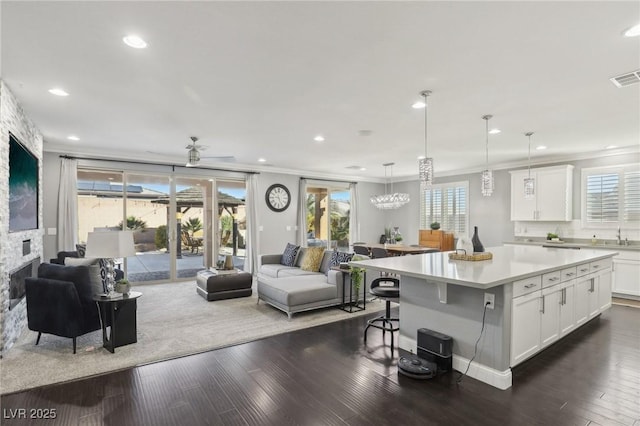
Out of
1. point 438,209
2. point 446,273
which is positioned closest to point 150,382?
point 446,273

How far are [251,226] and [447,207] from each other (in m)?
5.24

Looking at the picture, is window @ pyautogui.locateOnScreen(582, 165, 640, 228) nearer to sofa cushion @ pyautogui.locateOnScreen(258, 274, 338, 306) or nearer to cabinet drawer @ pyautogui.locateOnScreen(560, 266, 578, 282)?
cabinet drawer @ pyautogui.locateOnScreen(560, 266, 578, 282)

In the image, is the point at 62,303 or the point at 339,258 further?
the point at 339,258

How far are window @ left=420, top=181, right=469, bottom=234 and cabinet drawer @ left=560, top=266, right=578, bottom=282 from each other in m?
4.72

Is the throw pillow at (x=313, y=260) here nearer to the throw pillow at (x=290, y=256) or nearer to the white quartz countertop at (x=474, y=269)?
the throw pillow at (x=290, y=256)

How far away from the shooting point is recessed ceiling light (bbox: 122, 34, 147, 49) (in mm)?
2354

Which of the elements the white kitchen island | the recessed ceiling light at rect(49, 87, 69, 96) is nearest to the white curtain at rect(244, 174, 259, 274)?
the recessed ceiling light at rect(49, 87, 69, 96)

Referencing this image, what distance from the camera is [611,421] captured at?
2.23m

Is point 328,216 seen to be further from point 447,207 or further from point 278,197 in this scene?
point 447,207

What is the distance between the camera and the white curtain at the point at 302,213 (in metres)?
8.62

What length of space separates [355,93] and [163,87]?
6.39ft

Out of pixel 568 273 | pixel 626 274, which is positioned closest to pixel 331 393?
pixel 568 273

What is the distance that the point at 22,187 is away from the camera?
13.1ft

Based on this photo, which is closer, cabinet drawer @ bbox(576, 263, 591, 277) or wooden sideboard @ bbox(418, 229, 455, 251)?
cabinet drawer @ bbox(576, 263, 591, 277)
